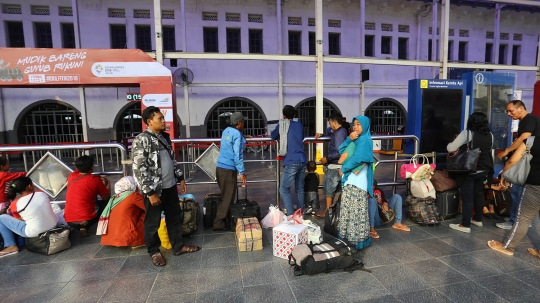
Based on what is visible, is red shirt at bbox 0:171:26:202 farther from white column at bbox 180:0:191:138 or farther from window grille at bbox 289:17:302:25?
window grille at bbox 289:17:302:25

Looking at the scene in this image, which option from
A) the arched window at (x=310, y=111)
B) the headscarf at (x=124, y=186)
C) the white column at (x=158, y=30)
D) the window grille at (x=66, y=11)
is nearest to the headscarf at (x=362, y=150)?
the headscarf at (x=124, y=186)

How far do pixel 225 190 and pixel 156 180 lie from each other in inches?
45.7

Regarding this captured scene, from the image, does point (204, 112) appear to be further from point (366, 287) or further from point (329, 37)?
point (366, 287)

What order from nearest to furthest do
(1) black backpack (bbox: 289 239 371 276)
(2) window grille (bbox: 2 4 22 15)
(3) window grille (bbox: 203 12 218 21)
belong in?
(1) black backpack (bbox: 289 239 371 276) < (2) window grille (bbox: 2 4 22 15) < (3) window grille (bbox: 203 12 218 21)

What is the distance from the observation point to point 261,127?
14.4 m

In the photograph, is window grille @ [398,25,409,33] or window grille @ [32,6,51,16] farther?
window grille @ [398,25,409,33]

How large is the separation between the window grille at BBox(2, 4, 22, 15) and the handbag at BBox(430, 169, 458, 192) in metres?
16.9

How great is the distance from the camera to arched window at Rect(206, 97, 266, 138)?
45.5 ft

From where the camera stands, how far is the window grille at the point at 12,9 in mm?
12117

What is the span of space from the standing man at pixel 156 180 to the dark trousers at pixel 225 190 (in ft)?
1.96

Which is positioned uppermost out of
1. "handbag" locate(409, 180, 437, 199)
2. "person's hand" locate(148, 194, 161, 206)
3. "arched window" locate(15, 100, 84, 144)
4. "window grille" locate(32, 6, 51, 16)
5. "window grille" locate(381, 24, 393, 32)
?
"window grille" locate(32, 6, 51, 16)

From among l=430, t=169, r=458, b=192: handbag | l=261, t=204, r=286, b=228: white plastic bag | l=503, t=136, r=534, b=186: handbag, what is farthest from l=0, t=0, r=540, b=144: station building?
l=503, t=136, r=534, b=186: handbag

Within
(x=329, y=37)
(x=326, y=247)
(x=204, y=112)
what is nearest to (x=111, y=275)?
(x=326, y=247)

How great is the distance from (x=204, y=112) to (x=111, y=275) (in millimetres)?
11216
